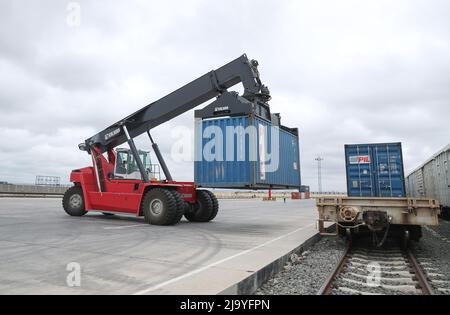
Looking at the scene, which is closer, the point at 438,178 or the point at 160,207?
the point at 160,207

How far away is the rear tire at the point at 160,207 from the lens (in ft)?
37.6

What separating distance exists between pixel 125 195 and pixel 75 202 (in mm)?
3138

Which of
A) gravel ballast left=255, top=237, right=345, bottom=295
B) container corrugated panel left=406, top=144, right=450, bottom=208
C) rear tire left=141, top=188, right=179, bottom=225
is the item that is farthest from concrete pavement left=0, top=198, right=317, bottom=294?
container corrugated panel left=406, top=144, right=450, bottom=208

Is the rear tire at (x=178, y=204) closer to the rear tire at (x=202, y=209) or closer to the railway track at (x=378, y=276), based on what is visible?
the rear tire at (x=202, y=209)

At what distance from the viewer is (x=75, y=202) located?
1443 cm

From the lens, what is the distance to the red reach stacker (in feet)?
37.1

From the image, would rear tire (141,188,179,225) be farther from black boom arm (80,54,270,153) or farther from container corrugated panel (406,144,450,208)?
container corrugated panel (406,144,450,208)

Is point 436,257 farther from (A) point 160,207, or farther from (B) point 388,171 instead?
(A) point 160,207

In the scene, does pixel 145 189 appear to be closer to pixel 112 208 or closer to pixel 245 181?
pixel 112 208

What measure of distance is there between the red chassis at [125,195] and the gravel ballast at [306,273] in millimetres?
5307

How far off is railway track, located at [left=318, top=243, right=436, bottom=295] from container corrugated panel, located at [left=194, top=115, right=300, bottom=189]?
3.46 m

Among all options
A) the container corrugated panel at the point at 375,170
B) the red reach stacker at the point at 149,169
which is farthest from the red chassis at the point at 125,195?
the container corrugated panel at the point at 375,170

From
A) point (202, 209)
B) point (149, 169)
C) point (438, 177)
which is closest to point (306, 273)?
point (202, 209)
